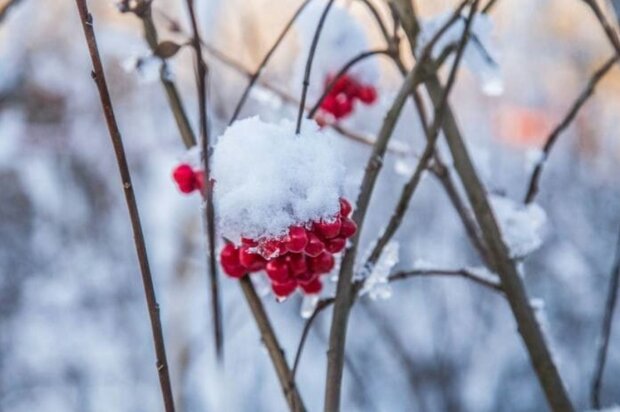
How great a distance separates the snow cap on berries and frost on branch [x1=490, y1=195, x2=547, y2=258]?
252 mm

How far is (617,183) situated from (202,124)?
14.9 feet

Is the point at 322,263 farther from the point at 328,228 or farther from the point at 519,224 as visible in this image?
the point at 519,224

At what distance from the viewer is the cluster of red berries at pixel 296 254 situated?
19.3 inches

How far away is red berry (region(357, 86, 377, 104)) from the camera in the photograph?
940 millimetres

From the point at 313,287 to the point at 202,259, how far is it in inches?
134

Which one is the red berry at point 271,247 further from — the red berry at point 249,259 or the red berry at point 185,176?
the red berry at point 185,176

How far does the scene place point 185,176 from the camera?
0.62m

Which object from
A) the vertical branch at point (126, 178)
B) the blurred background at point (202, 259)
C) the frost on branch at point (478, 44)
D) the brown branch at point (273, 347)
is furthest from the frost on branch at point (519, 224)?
the blurred background at point (202, 259)

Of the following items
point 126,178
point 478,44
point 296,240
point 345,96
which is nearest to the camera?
point 126,178

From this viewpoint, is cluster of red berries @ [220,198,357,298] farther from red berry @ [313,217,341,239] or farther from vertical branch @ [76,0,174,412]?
vertical branch @ [76,0,174,412]

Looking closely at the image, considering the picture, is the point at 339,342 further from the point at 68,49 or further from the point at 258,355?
the point at 68,49

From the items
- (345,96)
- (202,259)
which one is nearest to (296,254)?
(345,96)

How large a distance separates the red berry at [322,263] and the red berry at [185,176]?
0.41 feet

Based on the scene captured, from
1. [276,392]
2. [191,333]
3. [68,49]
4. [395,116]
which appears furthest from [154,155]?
[395,116]
